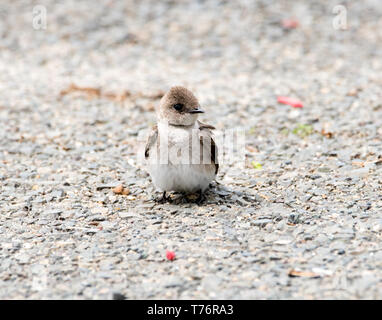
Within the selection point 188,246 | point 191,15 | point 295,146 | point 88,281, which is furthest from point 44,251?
point 191,15

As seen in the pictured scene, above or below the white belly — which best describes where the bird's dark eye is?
above

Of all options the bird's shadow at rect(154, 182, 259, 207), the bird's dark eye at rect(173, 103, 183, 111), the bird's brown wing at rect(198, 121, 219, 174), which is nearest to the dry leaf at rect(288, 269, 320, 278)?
the bird's shadow at rect(154, 182, 259, 207)

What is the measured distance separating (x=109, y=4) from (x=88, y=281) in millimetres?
9579

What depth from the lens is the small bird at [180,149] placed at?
6043 mm

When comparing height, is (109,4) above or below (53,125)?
above

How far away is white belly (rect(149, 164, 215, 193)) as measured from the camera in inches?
238

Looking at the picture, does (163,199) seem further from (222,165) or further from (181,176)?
(222,165)

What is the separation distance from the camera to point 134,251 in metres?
5.44

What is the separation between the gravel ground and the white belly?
257 mm

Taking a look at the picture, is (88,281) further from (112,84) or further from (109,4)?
(109,4)

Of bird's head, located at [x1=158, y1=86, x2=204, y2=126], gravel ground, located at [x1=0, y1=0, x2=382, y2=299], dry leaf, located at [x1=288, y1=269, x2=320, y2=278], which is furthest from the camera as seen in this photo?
bird's head, located at [x1=158, y1=86, x2=204, y2=126]

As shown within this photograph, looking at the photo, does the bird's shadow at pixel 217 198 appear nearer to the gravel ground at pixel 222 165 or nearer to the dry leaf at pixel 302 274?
the gravel ground at pixel 222 165

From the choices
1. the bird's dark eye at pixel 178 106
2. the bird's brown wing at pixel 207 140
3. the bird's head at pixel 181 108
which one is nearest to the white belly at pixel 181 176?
the bird's brown wing at pixel 207 140

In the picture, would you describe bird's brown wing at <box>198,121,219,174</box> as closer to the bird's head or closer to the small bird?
the small bird
